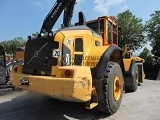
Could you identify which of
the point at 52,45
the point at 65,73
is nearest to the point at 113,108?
the point at 65,73

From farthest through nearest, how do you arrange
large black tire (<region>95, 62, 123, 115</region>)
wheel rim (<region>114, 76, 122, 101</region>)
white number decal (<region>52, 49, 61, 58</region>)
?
wheel rim (<region>114, 76, 122, 101</region>), large black tire (<region>95, 62, 123, 115</region>), white number decal (<region>52, 49, 61, 58</region>)

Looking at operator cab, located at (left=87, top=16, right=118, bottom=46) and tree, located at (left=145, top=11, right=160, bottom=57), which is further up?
tree, located at (left=145, top=11, right=160, bottom=57)

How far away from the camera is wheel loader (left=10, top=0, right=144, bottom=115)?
182 inches

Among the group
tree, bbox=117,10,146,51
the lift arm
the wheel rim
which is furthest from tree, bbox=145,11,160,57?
the wheel rim

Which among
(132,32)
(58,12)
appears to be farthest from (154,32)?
(58,12)

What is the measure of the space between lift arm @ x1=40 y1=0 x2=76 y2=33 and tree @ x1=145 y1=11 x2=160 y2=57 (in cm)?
2804

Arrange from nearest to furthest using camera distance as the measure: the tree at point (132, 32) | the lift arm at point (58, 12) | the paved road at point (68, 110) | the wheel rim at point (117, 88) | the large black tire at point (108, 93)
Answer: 1. the large black tire at point (108, 93)
2. the paved road at point (68, 110)
3. the wheel rim at point (117, 88)
4. the lift arm at point (58, 12)
5. the tree at point (132, 32)

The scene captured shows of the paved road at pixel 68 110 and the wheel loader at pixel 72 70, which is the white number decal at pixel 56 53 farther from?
the paved road at pixel 68 110

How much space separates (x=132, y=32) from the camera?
35312 mm

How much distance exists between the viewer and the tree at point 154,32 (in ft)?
121

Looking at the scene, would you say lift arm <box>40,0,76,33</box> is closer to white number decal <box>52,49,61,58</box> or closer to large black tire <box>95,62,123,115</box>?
large black tire <box>95,62,123,115</box>

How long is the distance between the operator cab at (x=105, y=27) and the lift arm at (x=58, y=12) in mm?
3477

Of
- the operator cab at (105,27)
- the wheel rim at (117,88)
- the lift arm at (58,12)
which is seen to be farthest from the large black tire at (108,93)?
the lift arm at (58,12)

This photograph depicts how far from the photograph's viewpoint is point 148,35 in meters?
37.8
